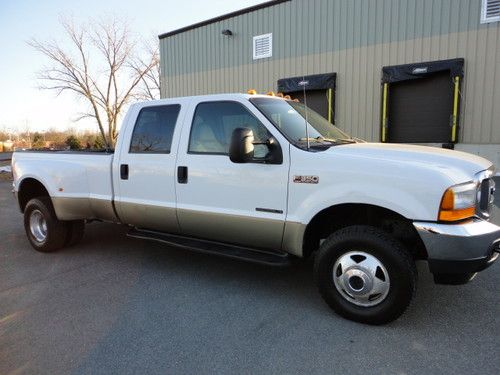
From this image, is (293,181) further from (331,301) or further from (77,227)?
(77,227)

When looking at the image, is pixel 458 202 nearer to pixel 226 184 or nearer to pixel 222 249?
pixel 226 184

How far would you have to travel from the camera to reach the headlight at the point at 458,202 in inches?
108

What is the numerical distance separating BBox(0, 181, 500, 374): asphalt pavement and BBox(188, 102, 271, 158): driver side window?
4.71 feet

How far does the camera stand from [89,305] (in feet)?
11.8

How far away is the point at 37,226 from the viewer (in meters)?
5.37

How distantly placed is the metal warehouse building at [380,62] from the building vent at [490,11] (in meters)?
0.02

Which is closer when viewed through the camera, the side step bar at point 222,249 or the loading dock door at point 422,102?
the side step bar at point 222,249

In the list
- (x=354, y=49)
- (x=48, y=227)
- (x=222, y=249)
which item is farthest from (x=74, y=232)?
(x=354, y=49)

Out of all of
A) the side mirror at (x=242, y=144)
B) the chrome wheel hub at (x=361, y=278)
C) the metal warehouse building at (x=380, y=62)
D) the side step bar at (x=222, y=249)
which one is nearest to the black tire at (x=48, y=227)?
the side step bar at (x=222, y=249)

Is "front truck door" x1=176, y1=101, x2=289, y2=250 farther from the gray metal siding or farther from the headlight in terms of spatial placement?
the gray metal siding

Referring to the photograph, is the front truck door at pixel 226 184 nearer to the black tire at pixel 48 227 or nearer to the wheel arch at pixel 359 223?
the wheel arch at pixel 359 223

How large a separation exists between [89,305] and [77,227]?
2.09 m

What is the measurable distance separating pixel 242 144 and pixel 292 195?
0.62 meters

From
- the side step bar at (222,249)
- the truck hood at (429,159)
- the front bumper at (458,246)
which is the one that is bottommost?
the side step bar at (222,249)
